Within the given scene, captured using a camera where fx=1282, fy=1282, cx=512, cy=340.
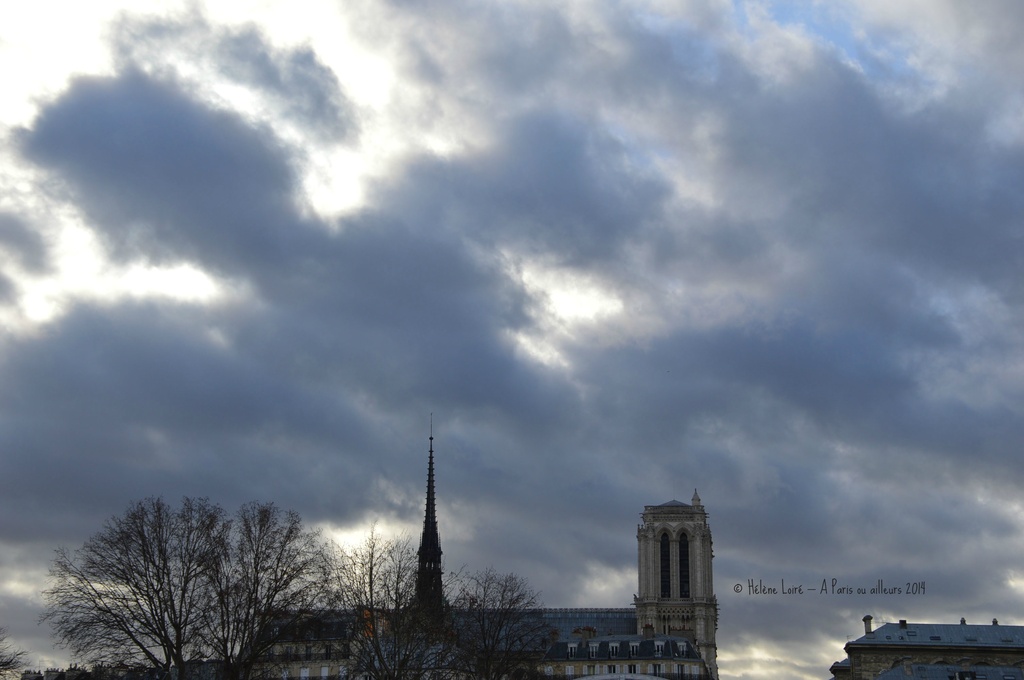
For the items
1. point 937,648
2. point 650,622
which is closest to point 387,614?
point 937,648

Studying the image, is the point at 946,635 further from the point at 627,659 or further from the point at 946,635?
the point at 627,659

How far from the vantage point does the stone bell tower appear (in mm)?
191875

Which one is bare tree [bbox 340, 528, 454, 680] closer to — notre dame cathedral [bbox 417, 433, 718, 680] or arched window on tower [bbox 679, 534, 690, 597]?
notre dame cathedral [bbox 417, 433, 718, 680]

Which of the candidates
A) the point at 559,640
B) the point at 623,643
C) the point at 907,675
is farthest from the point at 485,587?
the point at 559,640

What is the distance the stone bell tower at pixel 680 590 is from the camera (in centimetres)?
19188

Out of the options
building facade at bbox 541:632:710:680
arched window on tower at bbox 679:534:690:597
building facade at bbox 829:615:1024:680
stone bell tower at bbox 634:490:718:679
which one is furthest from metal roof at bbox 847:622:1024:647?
arched window on tower at bbox 679:534:690:597

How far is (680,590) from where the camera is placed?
646 feet

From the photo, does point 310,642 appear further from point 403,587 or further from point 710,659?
point 710,659

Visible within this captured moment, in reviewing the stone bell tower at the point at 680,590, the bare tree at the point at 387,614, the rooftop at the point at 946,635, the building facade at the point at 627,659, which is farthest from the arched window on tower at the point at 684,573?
the bare tree at the point at 387,614

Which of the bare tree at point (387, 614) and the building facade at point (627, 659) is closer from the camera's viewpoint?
the bare tree at point (387, 614)

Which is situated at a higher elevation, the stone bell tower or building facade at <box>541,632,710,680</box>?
the stone bell tower

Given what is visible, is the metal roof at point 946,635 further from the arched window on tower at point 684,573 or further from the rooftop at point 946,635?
the arched window on tower at point 684,573

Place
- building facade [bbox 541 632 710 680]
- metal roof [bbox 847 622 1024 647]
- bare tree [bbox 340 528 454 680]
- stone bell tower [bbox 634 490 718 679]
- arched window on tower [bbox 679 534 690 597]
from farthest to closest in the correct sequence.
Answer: arched window on tower [bbox 679 534 690 597]
stone bell tower [bbox 634 490 718 679]
building facade [bbox 541 632 710 680]
metal roof [bbox 847 622 1024 647]
bare tree [bbox 340 528 454 680]

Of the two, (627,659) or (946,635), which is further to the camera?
(627,659)
